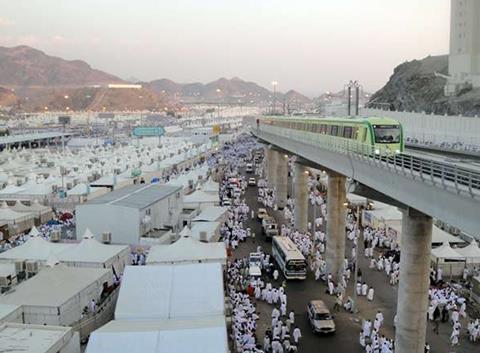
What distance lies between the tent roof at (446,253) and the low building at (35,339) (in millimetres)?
17444

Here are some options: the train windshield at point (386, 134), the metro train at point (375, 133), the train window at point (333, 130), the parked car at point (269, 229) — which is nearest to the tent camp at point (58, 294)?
the metro train at point (375, 133)

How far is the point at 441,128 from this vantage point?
35781 mm

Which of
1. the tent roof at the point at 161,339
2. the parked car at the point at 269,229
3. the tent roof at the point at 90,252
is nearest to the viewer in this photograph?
the tent roof at the point at 161,339

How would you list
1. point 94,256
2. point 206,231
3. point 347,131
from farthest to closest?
point 206,231 < point 347,131 < point 94,256

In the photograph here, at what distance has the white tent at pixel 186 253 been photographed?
21156 millimetres

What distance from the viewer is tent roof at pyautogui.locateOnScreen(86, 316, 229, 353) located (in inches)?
499

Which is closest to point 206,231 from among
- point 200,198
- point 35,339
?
point 200,198

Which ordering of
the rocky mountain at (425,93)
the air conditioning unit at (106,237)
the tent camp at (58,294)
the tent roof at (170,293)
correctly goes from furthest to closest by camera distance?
the rocky mountain at (425,93) → the air conditioning unit at (106,237) → the tent camp at (58,294) → the tent roof at (170,293)

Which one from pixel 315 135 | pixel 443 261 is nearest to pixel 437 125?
pixel 315 135

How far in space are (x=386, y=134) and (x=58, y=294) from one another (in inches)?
502

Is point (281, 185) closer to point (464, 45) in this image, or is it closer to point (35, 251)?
point (35, 251)

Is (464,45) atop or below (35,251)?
atop

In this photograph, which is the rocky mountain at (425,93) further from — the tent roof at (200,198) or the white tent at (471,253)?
the white tent at (471,253)

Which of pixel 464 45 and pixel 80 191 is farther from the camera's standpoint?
pixel 464 45
